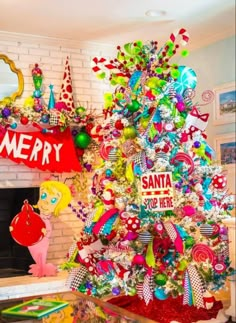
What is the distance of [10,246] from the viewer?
4586mm

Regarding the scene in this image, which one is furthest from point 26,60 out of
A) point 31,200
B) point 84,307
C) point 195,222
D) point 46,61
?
point 84,307

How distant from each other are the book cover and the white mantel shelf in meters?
2.29

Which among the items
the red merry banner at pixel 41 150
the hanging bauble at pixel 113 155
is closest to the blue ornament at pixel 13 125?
the red merry banner at pixel 41 150

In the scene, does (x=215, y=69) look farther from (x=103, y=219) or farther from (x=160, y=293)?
(x=160, y=293)

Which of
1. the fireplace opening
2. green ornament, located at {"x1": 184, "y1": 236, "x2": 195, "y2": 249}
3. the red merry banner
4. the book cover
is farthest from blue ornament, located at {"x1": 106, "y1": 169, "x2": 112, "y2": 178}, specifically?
the book cover

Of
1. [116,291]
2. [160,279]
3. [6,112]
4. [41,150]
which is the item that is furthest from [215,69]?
[116,291]

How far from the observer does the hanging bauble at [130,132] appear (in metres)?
3.75

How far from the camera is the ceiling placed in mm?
3979

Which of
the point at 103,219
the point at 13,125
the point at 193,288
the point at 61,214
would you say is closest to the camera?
the point at 193,288

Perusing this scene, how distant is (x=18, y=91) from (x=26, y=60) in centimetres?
33

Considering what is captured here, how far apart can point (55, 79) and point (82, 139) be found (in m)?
0.68

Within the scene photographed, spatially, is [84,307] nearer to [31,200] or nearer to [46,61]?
[31,200]

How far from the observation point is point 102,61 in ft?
13.0

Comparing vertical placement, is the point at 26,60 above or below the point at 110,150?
above
